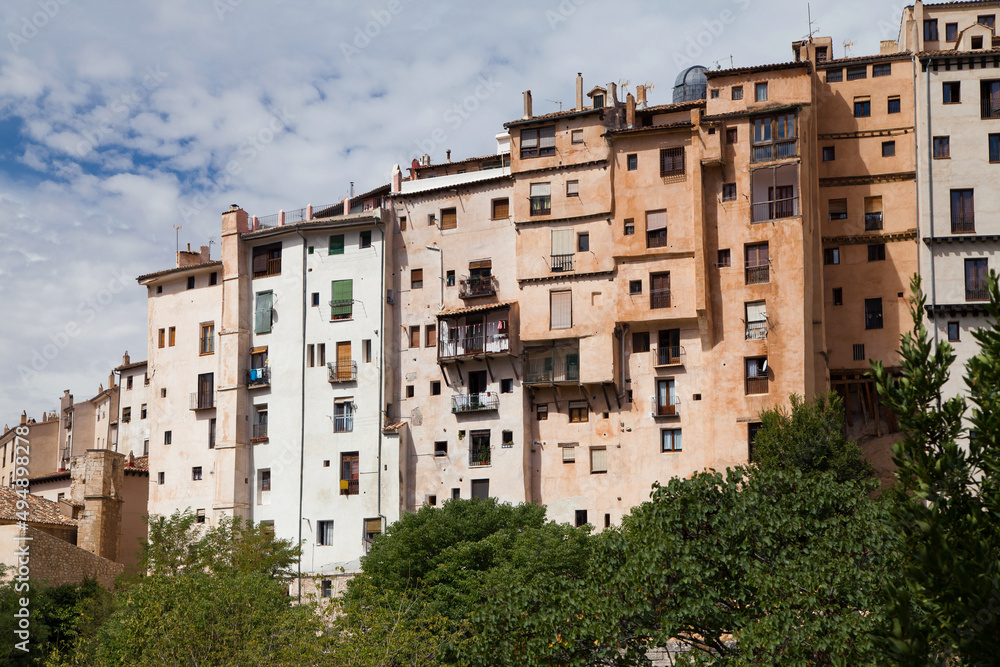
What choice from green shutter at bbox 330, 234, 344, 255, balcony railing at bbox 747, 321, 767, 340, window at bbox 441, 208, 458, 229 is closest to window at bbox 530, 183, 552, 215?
window at bbox 441, 208, 458, 229

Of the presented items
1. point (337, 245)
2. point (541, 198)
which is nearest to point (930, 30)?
point (541, 198)

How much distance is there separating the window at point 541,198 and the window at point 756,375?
1338 centimetres

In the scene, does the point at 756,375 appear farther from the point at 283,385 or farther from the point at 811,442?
the point at 283,385

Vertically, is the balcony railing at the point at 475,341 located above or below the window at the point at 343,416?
above

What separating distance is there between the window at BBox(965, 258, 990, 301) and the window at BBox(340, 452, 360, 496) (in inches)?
1246

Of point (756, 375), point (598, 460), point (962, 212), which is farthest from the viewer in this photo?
point (598, 460)

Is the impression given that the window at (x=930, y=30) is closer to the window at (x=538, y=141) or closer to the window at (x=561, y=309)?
the window at (x=538, y=141)

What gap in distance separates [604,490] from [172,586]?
80.6 ft

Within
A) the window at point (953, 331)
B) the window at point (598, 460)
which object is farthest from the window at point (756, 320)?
the window at point (598, 460)

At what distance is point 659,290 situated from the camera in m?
57.5

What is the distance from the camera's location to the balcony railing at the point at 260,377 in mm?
65438

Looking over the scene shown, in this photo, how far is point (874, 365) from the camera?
1588cm

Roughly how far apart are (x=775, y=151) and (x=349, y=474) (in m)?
27.5

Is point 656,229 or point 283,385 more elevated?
point 656,229
